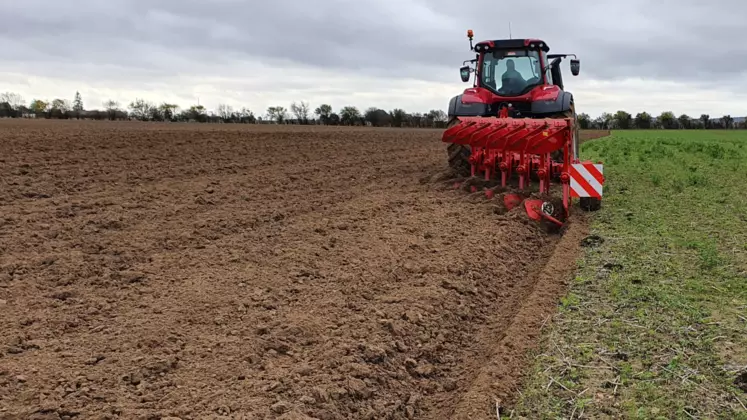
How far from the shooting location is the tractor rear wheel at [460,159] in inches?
378

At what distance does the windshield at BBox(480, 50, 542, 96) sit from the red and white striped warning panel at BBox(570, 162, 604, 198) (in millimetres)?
3491

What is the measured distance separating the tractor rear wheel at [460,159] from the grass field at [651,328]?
2.85 m

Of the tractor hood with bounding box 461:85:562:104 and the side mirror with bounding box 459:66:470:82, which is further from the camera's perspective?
the side mirror with bounding box 459:66:470:82

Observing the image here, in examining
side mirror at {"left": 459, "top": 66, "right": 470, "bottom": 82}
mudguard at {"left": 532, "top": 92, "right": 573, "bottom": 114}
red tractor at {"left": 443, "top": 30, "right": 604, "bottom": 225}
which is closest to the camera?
red tractor at {"left": 443, "top": 30, "right": 604, "bottom": 225}

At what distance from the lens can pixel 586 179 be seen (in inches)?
283

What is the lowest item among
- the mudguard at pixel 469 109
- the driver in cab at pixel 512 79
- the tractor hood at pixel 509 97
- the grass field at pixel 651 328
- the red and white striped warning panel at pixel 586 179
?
the grass field at pixel 651 328

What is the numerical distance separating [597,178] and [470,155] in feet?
8.31

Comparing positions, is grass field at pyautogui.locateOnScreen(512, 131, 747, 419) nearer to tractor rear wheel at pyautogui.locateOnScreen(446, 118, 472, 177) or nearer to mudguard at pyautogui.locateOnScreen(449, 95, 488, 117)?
tractor rear wheel at pyautogui.locateOnScreen(446, 118, 472, 177)

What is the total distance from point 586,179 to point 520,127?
1.07 metres

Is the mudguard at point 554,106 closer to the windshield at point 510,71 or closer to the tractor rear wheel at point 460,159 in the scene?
the windshield at point 510,71

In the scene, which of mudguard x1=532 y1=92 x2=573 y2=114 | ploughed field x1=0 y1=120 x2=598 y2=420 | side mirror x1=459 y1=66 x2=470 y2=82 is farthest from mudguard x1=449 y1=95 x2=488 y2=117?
ploughed field x1=0 y1=120 x2=598 y2=420

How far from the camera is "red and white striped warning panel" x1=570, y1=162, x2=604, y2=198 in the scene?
23.2ft

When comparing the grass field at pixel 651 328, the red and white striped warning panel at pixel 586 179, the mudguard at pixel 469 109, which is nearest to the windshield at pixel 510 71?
the mudguard at pixel 469 109

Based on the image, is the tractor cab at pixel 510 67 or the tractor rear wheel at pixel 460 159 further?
the tractor cab at pixel 510 67
